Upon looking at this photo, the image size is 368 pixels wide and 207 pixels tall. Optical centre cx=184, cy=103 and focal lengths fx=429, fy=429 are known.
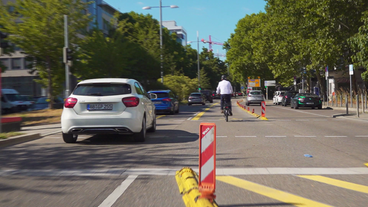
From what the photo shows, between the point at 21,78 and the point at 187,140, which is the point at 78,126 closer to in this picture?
the point at 187,140

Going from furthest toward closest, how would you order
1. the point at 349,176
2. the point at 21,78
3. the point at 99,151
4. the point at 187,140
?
the point at 21,78
the point at 187,140
the point at 99,151
the point at 349,176

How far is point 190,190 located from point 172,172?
76.0 inches

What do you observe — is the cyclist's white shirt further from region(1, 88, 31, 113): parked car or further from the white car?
region(1, 88, 31, 113): parked car

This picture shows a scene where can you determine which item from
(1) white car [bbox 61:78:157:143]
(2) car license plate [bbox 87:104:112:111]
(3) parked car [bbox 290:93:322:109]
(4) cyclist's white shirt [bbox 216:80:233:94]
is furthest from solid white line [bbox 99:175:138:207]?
(3) parked car [bbox 290:93:322:109]

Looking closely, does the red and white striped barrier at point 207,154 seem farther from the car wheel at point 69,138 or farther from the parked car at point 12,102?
the parked car at point 12,102

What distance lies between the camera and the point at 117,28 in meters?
34.1

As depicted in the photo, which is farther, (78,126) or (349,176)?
(78,126)

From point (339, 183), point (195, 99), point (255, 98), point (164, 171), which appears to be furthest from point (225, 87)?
point (195, 99)

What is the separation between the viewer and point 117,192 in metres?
5.24

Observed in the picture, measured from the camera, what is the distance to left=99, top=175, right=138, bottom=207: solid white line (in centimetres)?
474

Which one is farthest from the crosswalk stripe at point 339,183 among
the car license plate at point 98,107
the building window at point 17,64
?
the building window at point 17,64

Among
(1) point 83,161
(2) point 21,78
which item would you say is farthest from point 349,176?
(2) point 21,78

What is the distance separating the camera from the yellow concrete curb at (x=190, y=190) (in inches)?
165

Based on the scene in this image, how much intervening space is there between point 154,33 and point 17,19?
761 inches
